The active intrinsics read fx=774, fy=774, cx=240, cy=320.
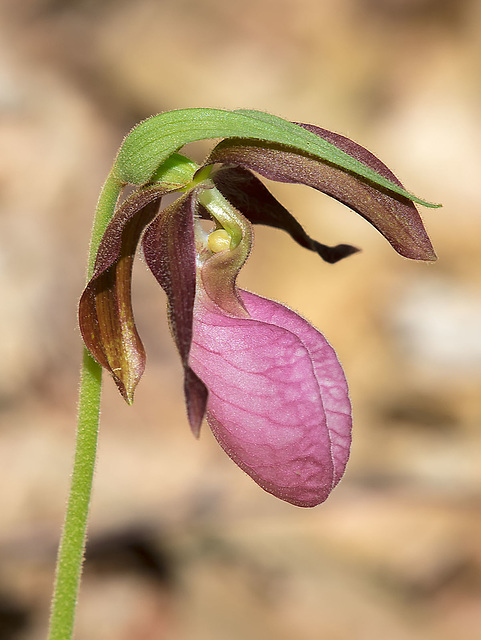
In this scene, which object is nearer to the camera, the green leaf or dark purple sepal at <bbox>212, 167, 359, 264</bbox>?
the green leaf

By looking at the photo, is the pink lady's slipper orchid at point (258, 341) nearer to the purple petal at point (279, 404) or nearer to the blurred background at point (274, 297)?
the purple petal at point (279, 404)

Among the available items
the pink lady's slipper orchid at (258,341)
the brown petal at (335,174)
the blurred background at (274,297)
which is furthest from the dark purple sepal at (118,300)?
the blurred background at (274,297)

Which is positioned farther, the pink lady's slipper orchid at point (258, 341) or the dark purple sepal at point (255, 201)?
the dark purple sepal at point (255, 201)

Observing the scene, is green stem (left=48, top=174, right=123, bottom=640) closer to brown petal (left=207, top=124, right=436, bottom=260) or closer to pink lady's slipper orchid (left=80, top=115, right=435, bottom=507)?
pink lady's slipper orchid (left=80, top=115, right=435, bottom=507)

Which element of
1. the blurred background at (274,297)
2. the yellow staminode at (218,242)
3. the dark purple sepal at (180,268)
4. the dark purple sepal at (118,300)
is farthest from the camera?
the blurred background at (274,297)

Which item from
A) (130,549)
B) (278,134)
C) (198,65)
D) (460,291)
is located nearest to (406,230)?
(278,134)

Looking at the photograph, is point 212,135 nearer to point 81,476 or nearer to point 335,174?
point 335,174

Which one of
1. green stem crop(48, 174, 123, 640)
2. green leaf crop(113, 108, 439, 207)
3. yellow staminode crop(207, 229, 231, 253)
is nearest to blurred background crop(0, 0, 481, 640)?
green stem crop(48, 174, 123, 640)

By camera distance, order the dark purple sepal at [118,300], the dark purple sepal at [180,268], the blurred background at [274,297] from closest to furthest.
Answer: the dark purple sepal at [180,268] < the dark purple sepal at [118,300] < the blurred background at [274,297]
